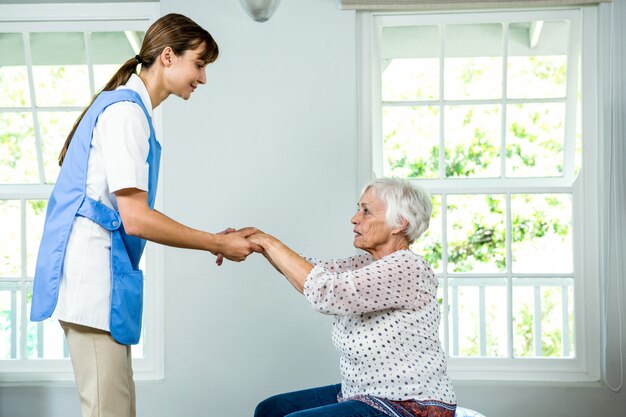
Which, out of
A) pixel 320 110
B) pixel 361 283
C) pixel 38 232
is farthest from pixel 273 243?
pixel 38 232

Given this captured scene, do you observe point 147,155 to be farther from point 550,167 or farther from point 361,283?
point 550,167

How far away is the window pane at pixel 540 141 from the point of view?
13.9ft

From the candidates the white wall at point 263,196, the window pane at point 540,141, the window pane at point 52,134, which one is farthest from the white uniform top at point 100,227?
the window pane at point 540,141

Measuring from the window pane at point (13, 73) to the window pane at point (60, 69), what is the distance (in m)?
0.09

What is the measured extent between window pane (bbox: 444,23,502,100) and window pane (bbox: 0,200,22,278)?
2.62 m

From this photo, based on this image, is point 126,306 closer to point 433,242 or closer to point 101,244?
point 101,244

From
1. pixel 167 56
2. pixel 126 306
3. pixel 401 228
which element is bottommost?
pixel 126 306

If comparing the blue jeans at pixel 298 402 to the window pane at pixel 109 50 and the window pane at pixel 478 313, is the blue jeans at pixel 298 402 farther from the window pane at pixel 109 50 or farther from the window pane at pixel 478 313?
the window pane at pixel 109 50

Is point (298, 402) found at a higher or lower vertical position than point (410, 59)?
lower

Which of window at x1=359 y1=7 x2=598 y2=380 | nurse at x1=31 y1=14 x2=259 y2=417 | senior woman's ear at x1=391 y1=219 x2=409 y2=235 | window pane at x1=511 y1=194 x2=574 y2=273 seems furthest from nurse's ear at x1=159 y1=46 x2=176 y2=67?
window pane at x1=511 y1=194 x2=574 y2=273

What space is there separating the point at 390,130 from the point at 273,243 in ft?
6.31

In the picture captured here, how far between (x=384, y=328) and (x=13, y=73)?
2.96 m

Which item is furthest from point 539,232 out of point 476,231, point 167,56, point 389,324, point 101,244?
point 101,244

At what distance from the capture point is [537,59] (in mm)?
4191
